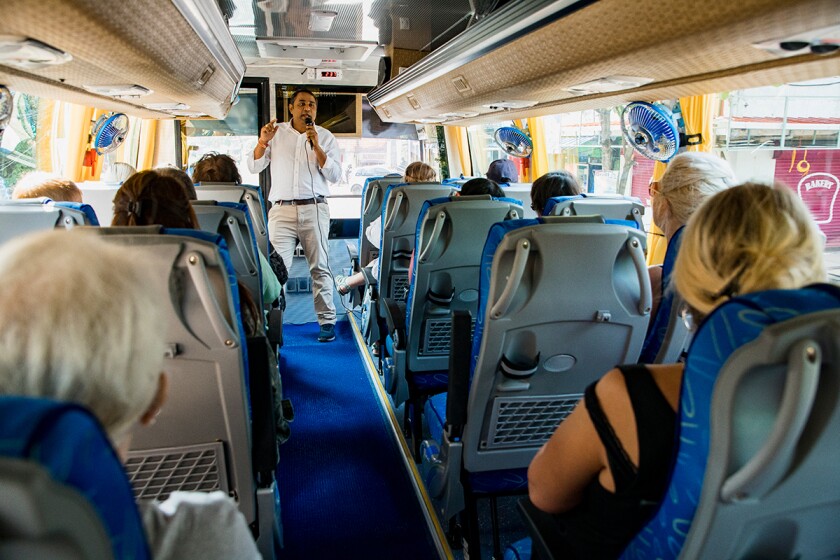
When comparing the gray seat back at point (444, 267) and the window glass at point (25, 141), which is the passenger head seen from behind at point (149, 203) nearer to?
the gray seat back at point (444, 267)

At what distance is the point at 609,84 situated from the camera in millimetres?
3025

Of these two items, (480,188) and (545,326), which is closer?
(545,326)

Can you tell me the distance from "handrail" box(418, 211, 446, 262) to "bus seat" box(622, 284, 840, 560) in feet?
7.24

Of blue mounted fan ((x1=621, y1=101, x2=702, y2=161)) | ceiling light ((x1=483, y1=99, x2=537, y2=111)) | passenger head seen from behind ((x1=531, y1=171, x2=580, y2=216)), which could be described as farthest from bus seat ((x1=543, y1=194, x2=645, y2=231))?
ceiling light ((x1=483, y1=99, x2=537, y2=111))

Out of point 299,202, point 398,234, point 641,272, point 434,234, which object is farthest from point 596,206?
point 299,202

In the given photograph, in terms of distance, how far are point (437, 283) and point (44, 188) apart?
2246 millimetres

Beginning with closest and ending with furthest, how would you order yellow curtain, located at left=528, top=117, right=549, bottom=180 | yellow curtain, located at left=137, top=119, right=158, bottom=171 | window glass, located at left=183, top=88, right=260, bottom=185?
yellow curtain, located at left=528, top=117, right=549, bottom=180 < yellow curtain, located at left=137, top=119, right=158, bottom=171 < window glass, located at left=183, top=88, right=260, bottom=185

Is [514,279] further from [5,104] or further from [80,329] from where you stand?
[5,104]

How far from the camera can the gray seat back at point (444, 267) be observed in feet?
10.7

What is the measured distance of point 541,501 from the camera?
1.53 m

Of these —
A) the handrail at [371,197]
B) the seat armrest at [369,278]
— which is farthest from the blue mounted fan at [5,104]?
the handrail at [371,197]

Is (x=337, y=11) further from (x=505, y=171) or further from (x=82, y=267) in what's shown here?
(x=82, y=267)

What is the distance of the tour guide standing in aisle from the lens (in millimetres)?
6234

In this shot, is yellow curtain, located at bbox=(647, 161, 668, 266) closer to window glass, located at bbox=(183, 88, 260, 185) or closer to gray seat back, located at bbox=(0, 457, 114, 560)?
gray seat back, located at bbox=(0, 457, 114, 560)
